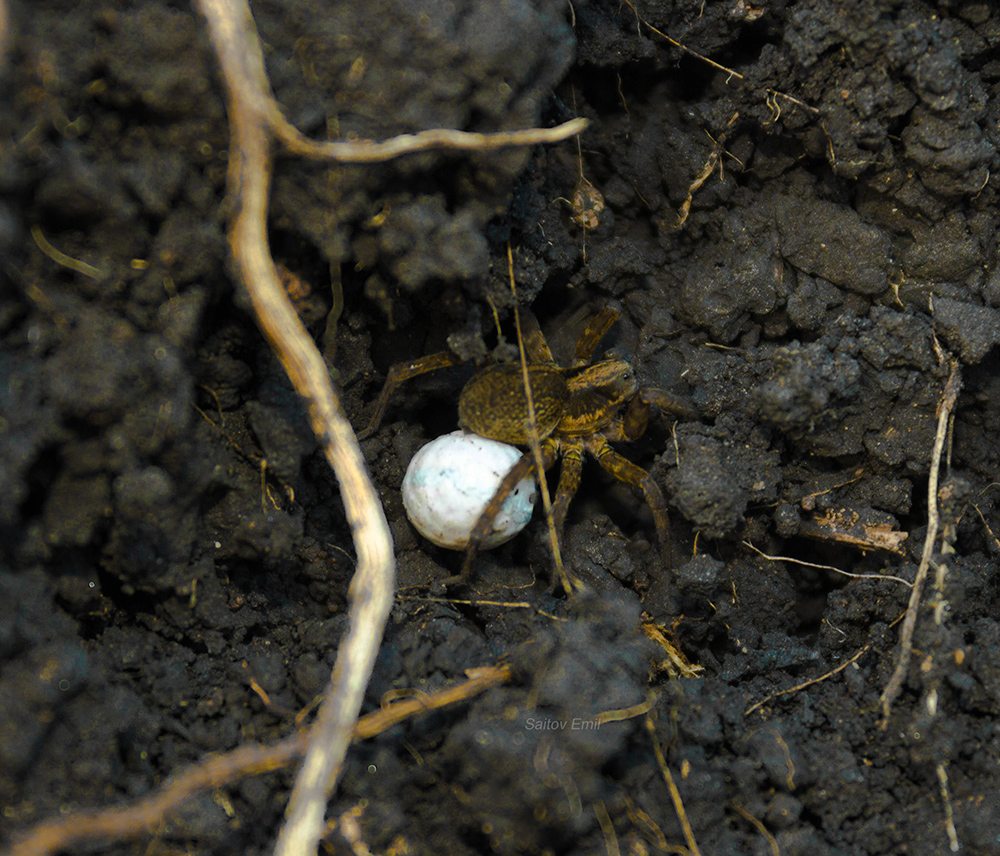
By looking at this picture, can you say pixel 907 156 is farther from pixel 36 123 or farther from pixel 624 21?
pixel 36 123

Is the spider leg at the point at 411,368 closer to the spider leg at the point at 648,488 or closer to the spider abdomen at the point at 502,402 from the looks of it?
the spider abdomen at the point at 502,402

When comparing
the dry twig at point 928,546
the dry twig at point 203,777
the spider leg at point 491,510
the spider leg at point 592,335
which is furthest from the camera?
the spider leg at point 592,335

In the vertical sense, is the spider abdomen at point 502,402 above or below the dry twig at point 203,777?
above

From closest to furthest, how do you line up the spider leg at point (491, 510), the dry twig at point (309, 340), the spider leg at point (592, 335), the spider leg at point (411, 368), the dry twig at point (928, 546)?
1. the dry twig at point (309, 340)
2. the dry twig at point (928, 546)
3. the spider leg at point (491, 510)
4. the spider leg at point (411, 368)
5. the spider leg at point (592, 335)

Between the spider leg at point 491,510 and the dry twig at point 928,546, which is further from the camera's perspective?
the spider leg at point 491,510

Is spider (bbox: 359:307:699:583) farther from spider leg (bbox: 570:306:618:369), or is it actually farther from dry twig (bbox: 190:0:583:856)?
dry twig (bbox: 190:0:583:856)

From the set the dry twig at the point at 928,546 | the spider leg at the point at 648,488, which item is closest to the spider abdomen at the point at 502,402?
the spider leg at the point at 648,488

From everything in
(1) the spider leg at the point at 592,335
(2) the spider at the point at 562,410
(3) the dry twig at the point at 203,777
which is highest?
(1) the spider leg at the point at 592,335
